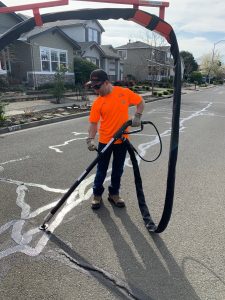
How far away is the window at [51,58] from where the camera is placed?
23281mm

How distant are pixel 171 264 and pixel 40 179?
2913 millimetres

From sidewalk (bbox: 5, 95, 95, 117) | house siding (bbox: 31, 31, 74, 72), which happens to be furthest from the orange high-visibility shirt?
house siding (bbox: 31, 31, 74, 72)

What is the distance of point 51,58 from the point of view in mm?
24234

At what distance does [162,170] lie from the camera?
5.61 metres

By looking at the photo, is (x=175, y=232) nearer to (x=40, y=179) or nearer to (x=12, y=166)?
(x=40, y=179)

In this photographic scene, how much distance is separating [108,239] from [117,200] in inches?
35.3

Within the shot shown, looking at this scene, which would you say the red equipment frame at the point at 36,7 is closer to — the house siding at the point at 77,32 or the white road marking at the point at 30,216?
the white road marking at the point at 30,216

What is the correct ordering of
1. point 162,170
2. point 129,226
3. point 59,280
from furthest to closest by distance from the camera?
1. point 162,170
2. point 129,226
3. point 59,280

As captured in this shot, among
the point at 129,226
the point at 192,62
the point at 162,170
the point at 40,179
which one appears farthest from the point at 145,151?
the point at 192,62

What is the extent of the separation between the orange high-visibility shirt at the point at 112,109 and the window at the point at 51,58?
21.0 m

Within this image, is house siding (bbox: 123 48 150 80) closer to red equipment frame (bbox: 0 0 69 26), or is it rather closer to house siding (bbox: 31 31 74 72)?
house siding (bbox: 31 31 74 72)

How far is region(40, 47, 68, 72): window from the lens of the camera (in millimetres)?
23281

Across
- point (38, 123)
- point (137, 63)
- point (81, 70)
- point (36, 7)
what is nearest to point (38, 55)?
point (81, 70)

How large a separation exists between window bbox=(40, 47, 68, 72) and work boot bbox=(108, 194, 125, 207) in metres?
21.0
